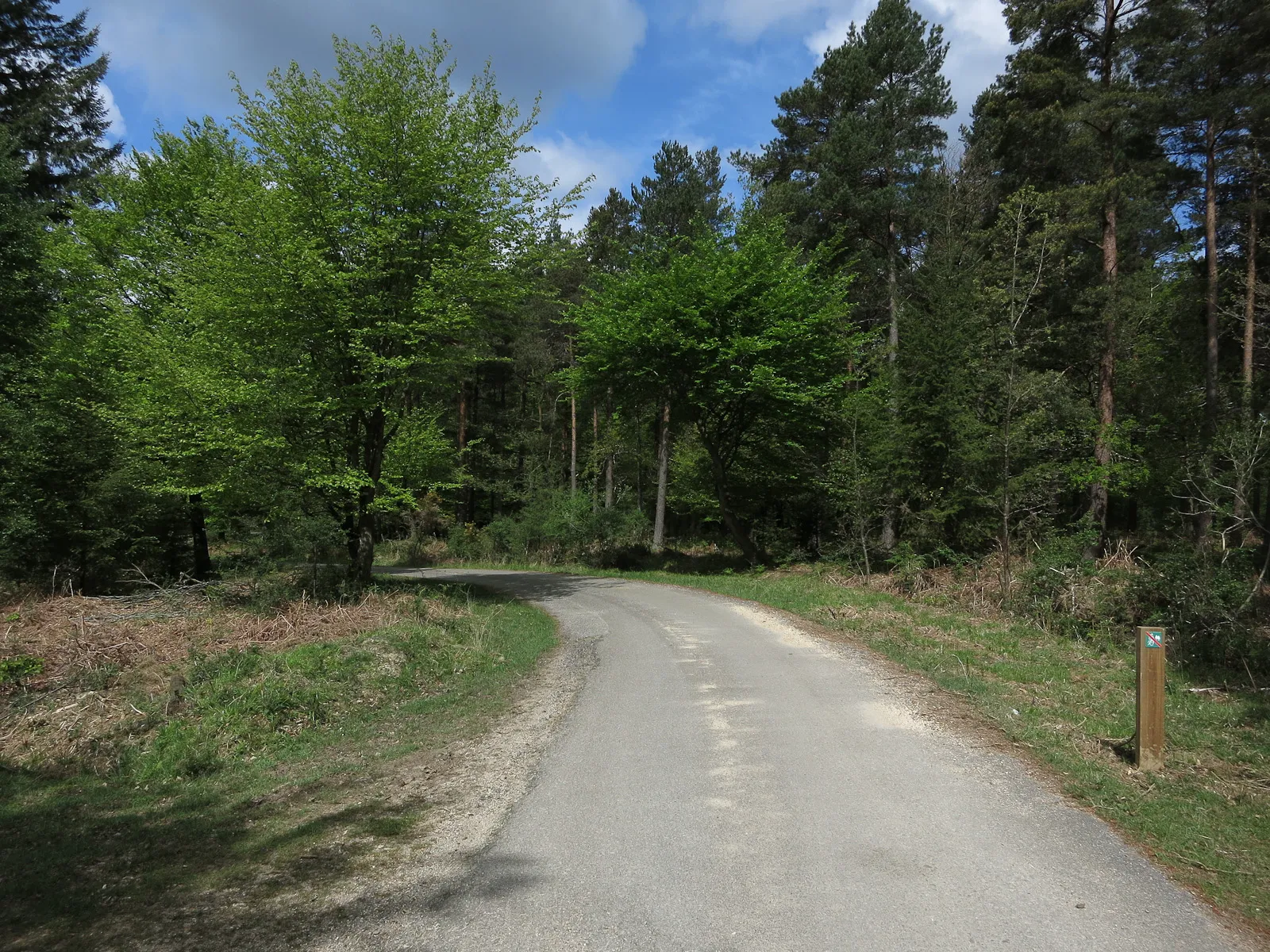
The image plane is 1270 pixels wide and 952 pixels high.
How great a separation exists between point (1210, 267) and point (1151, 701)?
17.6 m

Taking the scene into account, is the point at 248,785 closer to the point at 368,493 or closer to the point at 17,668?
the point at 17,668

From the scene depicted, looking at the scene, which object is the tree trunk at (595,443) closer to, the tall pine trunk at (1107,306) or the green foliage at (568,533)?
the green foliage at (568,533)

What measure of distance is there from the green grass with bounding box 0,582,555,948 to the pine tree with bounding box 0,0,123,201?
2140cm

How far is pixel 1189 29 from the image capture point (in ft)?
52.0

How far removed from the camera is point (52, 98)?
22891mm

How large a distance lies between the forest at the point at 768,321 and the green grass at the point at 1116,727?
2.34 metres

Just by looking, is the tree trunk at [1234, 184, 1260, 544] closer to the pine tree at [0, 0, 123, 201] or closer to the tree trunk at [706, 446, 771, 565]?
the tree trunk at [706, 446, 771, 565]

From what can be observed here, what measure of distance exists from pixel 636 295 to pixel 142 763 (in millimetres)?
19186

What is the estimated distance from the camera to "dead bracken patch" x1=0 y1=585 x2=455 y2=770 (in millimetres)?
7785

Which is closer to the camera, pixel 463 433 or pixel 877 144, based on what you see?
pixel 877 144

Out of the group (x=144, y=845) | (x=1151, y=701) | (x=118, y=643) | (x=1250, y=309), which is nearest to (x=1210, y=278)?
(x=1250, y=309)

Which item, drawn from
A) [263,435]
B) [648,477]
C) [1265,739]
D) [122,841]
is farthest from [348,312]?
[648,477]

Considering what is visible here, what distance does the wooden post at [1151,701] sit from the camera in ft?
18.7

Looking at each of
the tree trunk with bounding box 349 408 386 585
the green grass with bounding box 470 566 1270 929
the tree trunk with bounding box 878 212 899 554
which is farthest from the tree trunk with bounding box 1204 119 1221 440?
the tree trunk with bounding box 349 408 386 585
